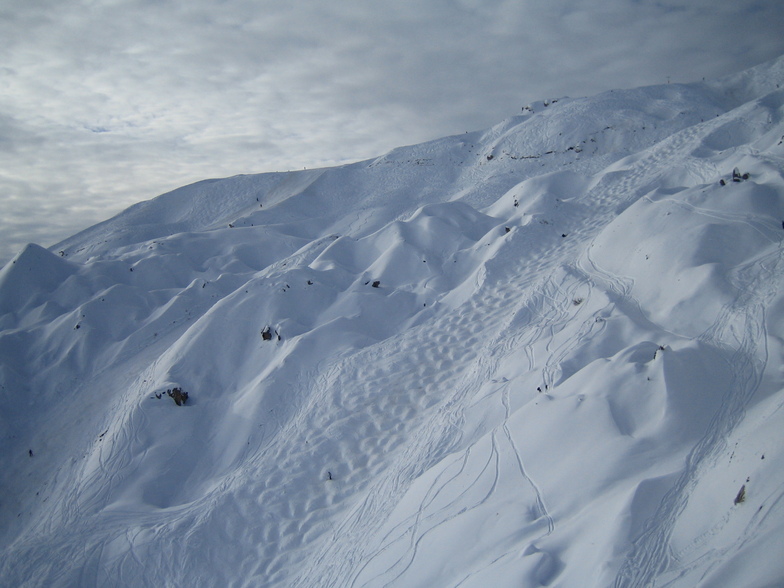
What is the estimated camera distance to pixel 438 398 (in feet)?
26.9

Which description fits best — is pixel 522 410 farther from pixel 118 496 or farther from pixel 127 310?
pixel 127 310

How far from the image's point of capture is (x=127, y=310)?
1419cm

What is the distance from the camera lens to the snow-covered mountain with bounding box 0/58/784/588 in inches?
178

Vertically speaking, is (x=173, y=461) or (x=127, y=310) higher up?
(x=127, y=310)

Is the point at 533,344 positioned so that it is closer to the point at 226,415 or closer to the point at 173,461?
the point at 226,415

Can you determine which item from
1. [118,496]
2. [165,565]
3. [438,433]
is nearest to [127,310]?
[118,496]

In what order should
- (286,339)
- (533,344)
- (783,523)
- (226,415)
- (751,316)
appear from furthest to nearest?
(286,339) < (226,415) < (533,344) < (751,316) < (783,523)

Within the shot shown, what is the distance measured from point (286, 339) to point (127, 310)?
→ 660 centimetres

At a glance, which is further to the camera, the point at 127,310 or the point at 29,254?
the point at 29,254

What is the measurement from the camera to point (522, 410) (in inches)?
249

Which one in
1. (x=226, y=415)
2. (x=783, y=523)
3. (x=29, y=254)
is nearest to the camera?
(x=783, y=523)

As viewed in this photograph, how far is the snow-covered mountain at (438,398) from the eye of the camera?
4.52 m

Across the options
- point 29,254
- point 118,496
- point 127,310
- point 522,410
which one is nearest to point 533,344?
point 522,410

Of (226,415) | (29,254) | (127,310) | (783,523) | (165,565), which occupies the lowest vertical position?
(165,565)
